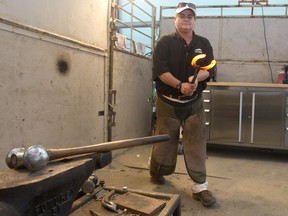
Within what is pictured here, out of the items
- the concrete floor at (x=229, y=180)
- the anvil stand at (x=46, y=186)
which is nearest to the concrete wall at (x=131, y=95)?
the concrete floor at (x=229, y=180)

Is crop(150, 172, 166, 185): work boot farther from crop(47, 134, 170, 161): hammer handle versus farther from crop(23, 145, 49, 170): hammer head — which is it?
crop(23, 145, 49, 170): hammer head

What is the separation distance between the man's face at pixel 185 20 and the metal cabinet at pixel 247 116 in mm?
1534

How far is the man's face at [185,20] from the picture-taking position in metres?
2.12

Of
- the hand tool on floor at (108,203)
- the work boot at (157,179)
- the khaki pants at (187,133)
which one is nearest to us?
the hand tool on floor at (108,203)

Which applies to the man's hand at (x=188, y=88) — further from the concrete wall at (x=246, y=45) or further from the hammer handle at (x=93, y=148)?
the concrete wall at (x=246, y=45)

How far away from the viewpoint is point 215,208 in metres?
2.03

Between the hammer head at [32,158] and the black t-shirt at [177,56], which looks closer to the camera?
the hammer head at [32,158]

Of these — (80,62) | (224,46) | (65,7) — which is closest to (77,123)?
(80,62)

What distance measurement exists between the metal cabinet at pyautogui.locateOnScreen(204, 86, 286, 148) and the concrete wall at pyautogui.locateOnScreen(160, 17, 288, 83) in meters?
0.83

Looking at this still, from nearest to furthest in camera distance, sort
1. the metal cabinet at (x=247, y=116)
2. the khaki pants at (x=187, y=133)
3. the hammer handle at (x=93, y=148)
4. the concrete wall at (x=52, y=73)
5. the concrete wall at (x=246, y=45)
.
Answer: the hammer handle at (x=93, y=148) < the concrete wall at (x=52, y=73) < the khaki pants at (x=187, y=133) < the metal cabinet at (x=247, y=116) < the concrete wall at (x=246, y=45)

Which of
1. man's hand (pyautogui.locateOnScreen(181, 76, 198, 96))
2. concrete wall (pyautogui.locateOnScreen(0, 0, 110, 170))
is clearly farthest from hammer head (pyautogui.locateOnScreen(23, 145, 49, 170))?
man's hand (pyautogui.locateOnScreen(181, 76, 198, 96))

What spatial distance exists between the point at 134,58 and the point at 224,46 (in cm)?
143

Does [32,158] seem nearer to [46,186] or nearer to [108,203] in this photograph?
[46,186]

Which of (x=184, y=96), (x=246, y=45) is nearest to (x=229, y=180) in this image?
(x=184, y=96)
